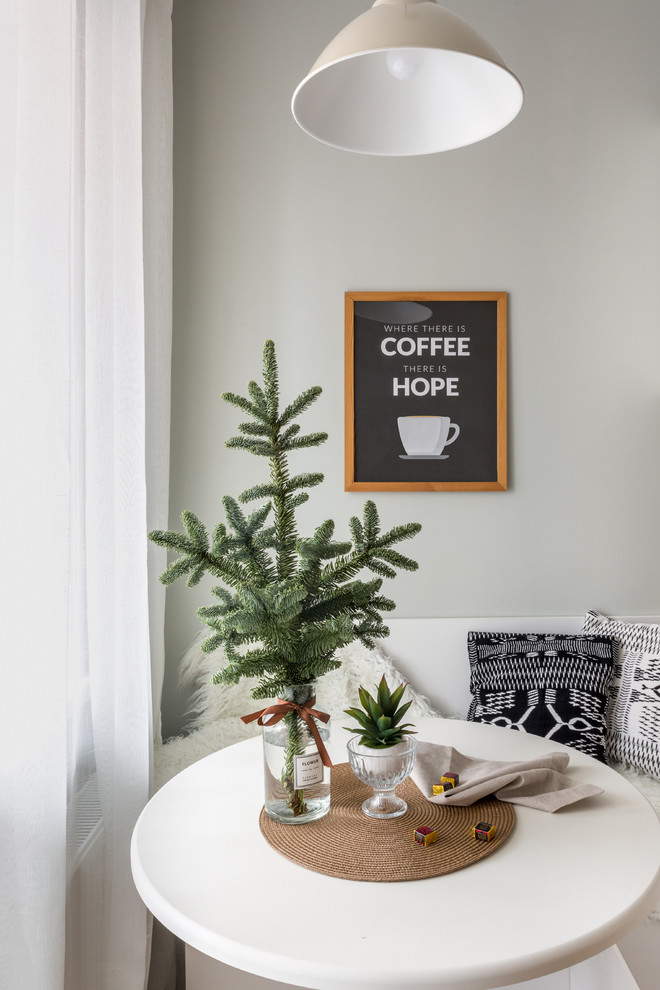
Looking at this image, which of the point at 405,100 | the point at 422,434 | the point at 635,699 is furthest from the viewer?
the point at 422,434

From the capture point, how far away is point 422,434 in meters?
2.27

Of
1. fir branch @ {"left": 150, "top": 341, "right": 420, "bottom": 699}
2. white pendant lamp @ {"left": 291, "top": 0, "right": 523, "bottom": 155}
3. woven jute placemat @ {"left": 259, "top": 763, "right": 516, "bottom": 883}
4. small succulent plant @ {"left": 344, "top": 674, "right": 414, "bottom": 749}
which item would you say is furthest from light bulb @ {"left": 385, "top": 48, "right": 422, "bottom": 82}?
woven jute placemat @ {"left": 259, "top": 763, "right": 516, "bottom": 883}

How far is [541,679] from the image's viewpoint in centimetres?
207

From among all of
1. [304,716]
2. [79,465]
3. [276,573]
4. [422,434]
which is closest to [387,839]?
[304,716]

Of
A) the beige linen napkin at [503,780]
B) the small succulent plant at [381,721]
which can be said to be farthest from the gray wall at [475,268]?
the small succulent plant at [381,721]

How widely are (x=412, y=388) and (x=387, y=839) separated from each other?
1438mm

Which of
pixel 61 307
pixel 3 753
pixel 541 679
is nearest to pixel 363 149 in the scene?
pixel 61 307

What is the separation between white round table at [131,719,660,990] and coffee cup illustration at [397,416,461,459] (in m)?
1.21

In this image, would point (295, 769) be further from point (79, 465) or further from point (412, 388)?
point (412, 388)

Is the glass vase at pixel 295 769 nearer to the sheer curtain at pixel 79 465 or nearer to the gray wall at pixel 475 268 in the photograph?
the sheer curtain at pixel 79 465

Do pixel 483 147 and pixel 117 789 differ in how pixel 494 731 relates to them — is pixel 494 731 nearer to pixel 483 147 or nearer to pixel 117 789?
pixel 117 789

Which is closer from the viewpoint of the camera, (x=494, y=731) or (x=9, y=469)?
(x=9, y=469)

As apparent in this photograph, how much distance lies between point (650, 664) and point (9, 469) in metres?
1.72

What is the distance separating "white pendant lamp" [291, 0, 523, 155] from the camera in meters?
1.14
